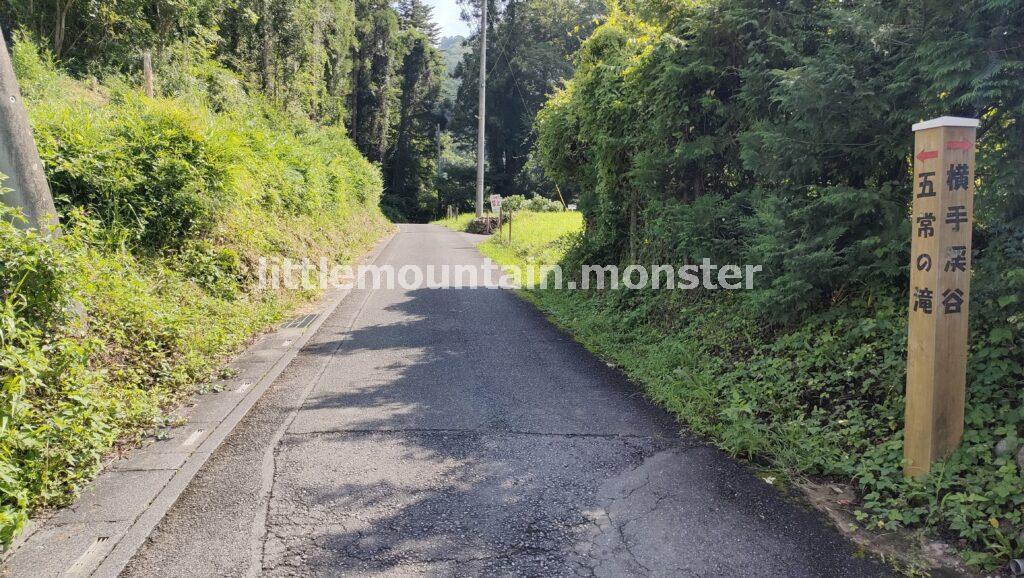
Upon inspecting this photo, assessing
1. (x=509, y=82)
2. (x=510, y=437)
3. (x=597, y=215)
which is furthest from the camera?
(x=509, y=82)

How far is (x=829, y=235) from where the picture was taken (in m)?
5.18

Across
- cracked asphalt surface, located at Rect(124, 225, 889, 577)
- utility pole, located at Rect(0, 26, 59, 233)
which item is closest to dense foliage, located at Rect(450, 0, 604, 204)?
cracked asphalt surface, located at Rect(124, 225, 889, 577)

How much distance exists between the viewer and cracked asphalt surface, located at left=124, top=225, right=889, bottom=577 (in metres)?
3.21

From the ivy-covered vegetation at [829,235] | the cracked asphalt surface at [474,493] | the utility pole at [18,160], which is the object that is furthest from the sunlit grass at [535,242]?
the utility pole at [18,160]

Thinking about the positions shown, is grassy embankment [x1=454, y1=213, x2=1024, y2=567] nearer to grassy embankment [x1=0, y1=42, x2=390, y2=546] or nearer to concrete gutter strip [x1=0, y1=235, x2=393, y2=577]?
concrete gutter strip [x1=0, y1=235, x2=393, y2=577]

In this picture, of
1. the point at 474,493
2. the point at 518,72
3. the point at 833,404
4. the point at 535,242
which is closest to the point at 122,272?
the point at 474,493

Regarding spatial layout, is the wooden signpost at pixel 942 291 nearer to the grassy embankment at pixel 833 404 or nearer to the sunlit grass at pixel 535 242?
the grassy embankment at pixel 833 404

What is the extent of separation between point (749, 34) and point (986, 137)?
2995 millimetres

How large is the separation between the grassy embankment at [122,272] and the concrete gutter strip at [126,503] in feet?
0.45

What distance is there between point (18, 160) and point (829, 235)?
22.5 feet

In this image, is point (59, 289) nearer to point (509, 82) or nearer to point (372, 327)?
point (372, 327)

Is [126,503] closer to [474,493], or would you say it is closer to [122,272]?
[474,493]

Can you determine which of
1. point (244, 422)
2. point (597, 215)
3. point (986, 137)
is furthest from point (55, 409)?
point (597, 215)

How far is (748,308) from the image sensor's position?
6.38 metres
